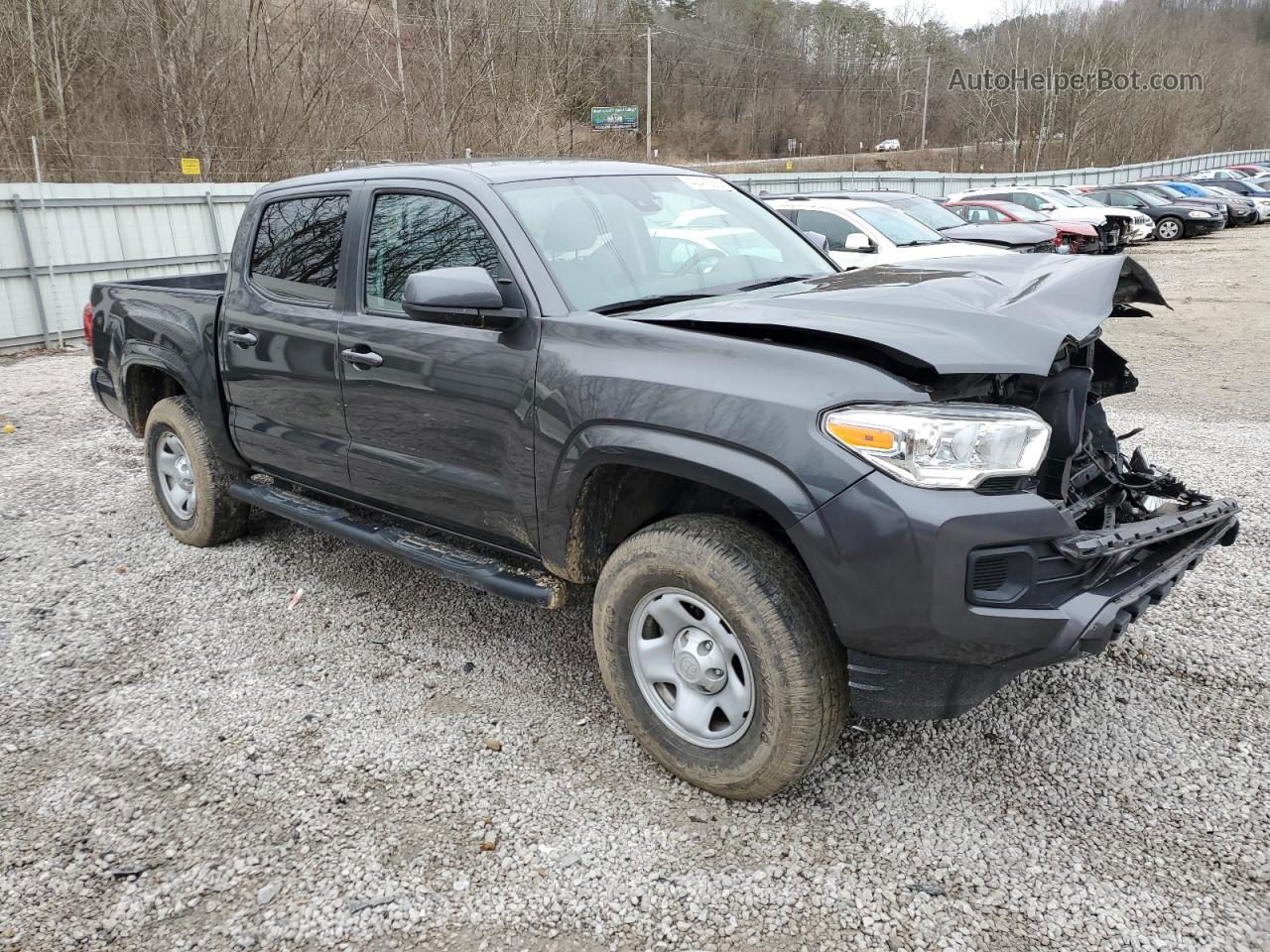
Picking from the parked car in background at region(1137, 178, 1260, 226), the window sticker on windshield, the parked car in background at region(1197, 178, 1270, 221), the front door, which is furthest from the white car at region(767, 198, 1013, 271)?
the parked car in background at region(1197, 178, 1270, 221)

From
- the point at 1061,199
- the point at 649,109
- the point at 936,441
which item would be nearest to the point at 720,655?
the point at 936,441

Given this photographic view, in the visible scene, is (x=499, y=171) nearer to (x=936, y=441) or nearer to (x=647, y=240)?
(x=647, y=240)

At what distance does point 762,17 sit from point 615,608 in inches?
3709

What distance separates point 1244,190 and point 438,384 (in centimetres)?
3807

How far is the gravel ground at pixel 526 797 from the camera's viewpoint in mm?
2529

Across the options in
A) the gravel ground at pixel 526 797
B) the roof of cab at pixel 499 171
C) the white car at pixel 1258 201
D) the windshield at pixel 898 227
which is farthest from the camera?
the white car at pixel 1258 201

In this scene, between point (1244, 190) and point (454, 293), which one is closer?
point (454, 293)

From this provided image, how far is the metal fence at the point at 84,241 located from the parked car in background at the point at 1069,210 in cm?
1050

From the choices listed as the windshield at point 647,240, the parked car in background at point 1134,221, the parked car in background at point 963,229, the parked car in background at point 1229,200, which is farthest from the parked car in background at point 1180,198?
the windshield at point 647,240

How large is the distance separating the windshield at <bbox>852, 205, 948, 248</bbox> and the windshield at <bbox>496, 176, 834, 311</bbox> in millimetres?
7696

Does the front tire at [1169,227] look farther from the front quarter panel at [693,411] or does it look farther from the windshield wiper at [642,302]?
the front quarter panel at [693,411]

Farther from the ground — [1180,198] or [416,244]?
[416,244]

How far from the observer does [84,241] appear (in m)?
12.7

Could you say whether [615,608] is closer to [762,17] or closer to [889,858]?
[889,858]
